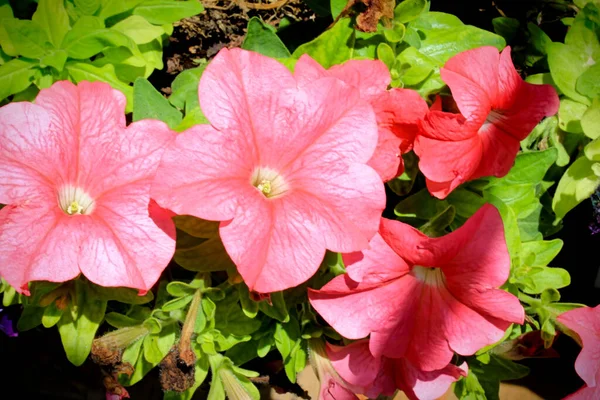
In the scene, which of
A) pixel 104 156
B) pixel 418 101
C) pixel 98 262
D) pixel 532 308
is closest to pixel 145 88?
pixel 104 156

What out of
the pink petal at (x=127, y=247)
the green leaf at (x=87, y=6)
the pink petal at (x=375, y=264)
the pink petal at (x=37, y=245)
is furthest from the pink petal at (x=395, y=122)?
the green leaf at (x=87, y=6)

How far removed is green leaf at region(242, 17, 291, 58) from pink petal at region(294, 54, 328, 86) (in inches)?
6.9

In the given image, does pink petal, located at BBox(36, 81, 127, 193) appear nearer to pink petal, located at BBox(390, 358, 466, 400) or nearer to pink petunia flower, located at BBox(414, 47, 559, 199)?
pink petunia flower, located at BBox(414, 47, 559, 199)

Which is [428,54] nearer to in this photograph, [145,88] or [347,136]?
[347,136]

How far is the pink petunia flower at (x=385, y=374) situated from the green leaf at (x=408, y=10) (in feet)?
1.81

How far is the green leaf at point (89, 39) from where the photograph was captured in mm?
964

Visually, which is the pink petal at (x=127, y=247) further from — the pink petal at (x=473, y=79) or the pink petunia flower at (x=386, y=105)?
the pink petal at (x=473, y=79)

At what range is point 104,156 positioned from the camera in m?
0.82

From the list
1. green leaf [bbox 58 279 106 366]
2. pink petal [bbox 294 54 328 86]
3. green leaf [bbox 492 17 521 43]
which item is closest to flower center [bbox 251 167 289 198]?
pink petal [bbox 294 54 328 86]

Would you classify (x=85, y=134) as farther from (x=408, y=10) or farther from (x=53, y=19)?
(x=408, y=10)

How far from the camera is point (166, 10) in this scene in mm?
1075

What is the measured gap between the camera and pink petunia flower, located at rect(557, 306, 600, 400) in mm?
919

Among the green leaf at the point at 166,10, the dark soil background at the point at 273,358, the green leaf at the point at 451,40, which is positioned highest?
the green leaf at the point at 166,10

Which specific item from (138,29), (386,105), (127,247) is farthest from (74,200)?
(386,105)
